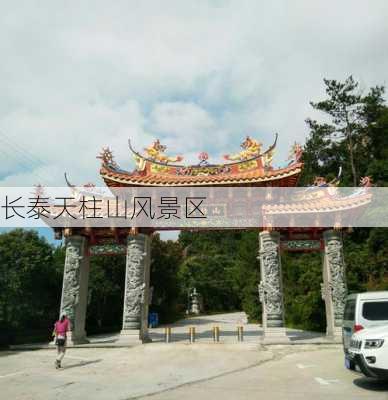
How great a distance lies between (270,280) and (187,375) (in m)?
6.45

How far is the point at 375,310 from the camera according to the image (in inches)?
307

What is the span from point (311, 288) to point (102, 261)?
39.0ft

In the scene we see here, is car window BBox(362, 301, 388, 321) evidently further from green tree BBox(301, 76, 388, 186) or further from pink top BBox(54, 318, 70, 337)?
green tree BBox(301, 76, 388, 186)

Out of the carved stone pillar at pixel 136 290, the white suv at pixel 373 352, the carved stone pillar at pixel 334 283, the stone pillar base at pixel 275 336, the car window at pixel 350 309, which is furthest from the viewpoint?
the carved stone pillar at pixel 136 290

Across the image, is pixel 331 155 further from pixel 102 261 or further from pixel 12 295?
pixel 12 295

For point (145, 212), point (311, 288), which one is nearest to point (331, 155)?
point (311, 288)

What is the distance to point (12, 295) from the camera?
14711mm

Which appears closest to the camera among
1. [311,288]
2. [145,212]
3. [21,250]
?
[145,212]

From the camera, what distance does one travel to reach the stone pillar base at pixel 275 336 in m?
13.1

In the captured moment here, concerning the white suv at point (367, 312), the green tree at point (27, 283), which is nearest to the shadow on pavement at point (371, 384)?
the white suv at point (367, 312)

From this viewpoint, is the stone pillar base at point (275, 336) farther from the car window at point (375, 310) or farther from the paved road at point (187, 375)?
the car window at point (375, 310)

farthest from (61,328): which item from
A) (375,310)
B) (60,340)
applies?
(375,310)

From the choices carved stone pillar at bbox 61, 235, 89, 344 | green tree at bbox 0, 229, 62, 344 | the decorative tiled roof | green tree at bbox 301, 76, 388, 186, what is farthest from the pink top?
green tree at bbox 301, 76, 388, 186

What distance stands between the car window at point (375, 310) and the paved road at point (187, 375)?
1152 millimetres
